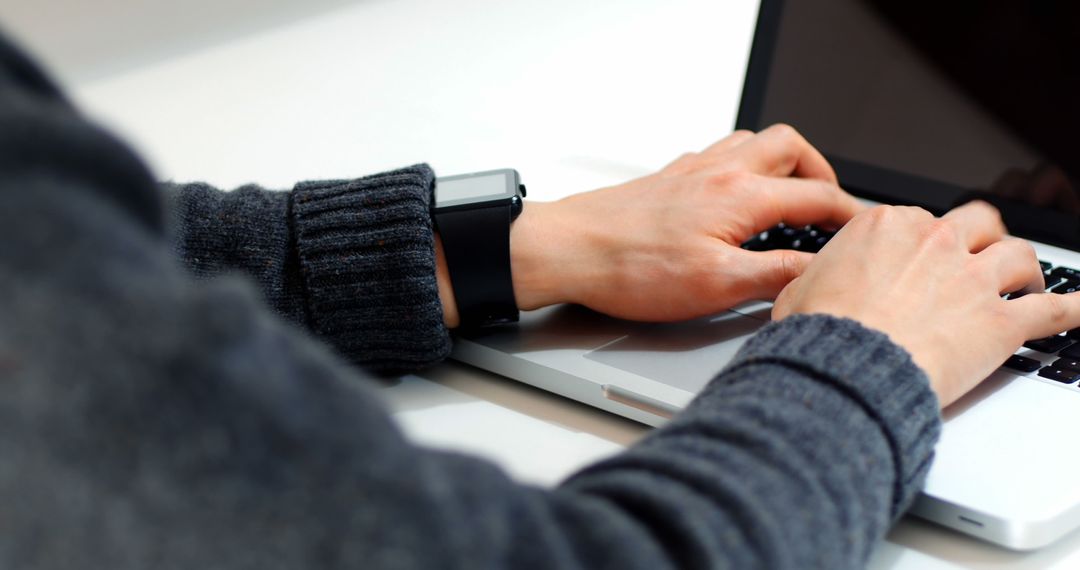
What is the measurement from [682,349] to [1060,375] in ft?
0.70

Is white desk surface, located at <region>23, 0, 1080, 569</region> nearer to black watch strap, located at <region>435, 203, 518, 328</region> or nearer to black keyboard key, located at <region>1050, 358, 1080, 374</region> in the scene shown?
black watch strap, located at <region>435, 203, 518, 328</region>

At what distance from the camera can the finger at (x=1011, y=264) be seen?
58cm

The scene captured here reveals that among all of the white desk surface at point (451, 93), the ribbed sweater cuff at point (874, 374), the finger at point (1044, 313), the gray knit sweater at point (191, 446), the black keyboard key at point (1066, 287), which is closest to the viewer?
the gray knit sweater at point (191, 446)

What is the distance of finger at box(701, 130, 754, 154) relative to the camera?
0.76m

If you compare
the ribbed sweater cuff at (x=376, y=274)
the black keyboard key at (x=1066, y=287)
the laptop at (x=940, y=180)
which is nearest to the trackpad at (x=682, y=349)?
the laptop at (x=940, y=180)

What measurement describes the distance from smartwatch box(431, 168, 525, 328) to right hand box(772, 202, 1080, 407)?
0.57 ft

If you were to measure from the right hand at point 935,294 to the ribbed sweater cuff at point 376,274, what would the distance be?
0.21 metres

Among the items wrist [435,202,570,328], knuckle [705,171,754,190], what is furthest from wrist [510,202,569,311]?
knuckle [705,171,754,190]

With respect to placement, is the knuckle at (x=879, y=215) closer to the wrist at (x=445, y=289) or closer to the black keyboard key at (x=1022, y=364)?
the black keyboard key at (x=1022, y=364)

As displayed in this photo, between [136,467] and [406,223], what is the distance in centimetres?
38

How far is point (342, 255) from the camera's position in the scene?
0.61 m

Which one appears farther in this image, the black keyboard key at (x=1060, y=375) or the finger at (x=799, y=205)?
the finger at (x=799, y=205)

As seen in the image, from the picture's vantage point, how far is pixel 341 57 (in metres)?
1.20

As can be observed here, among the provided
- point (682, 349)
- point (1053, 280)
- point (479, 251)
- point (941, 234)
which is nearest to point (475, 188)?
point (479, 251)
